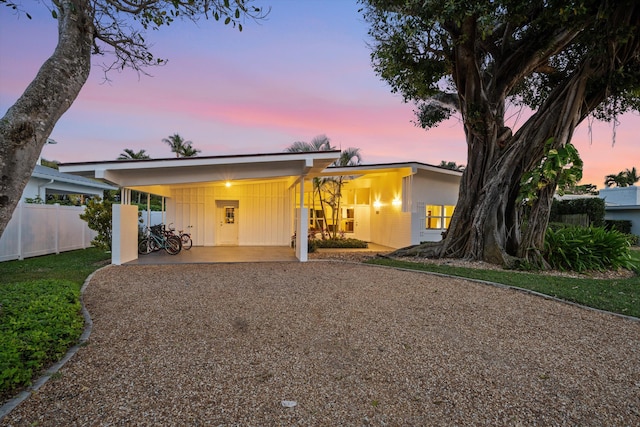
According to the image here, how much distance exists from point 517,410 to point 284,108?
480 inches

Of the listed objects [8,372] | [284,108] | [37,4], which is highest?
[284,108]

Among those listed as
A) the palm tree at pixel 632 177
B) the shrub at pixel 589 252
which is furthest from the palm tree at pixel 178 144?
the palm tree at pixel 632 177

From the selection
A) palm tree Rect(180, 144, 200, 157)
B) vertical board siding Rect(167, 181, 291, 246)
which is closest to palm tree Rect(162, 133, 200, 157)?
palm tree Rect(180, 144, 200, 157)

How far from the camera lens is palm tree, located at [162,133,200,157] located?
3117 cm

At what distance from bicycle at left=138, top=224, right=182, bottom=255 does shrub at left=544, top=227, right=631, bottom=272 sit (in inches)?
409

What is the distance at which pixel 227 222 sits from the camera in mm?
14602

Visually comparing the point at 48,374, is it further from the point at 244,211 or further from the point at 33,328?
the point at 244,211

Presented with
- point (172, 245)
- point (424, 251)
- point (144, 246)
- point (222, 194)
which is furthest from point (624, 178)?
point (144, 246)

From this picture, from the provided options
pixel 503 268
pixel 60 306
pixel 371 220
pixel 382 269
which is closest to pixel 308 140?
pixel 371 220

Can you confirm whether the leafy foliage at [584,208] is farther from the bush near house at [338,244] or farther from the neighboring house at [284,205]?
the bush near house at [338,244]

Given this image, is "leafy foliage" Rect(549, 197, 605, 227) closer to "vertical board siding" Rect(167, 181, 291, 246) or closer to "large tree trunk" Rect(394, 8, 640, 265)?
"large tree trunk" Rect(394, 8, 640, 265)

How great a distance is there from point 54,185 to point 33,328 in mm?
16126

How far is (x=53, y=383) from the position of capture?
2719 mm

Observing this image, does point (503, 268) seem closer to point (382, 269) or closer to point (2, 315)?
point (382, 269)
